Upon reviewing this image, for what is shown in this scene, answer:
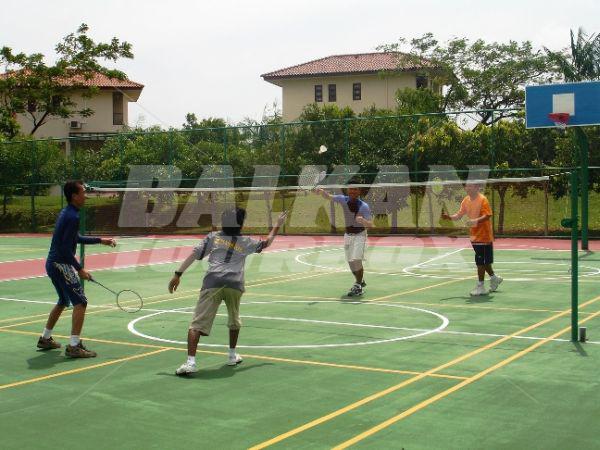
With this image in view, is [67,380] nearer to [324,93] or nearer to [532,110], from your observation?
[532,110]

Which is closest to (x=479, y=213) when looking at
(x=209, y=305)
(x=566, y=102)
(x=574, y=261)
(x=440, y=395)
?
(x=566, y=102)

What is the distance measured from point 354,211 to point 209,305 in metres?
7.55

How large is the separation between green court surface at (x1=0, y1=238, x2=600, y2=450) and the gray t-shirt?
1.09 m

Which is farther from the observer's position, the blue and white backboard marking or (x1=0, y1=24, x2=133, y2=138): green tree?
(x1=0, y1=24, x2=133, y2=138): green tree

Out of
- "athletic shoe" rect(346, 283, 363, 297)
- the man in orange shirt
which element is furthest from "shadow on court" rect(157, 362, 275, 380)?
the man in orange shirt

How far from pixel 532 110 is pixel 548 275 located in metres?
8.55

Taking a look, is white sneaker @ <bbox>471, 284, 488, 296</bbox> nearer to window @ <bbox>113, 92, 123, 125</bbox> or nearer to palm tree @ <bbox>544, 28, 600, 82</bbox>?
palm tree @ <bbox>544, 28, 600, 82</bbox>

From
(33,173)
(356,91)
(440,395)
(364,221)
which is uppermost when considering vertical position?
(356,91)

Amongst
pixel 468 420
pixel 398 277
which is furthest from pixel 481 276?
pixel 468 420

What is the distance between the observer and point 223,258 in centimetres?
1062

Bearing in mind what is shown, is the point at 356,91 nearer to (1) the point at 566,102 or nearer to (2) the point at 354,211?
(1) the point at 566,102

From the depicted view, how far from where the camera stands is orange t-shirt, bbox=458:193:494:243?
17.1m

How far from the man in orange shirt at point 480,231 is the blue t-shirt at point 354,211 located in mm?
1842

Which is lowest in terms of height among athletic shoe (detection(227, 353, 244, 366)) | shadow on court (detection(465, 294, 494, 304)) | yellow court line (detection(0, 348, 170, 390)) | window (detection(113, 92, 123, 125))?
shadow on court (detection(465, 294, 494, 304))
